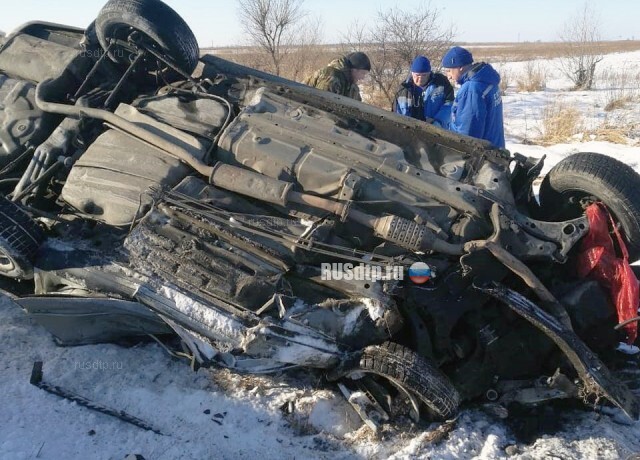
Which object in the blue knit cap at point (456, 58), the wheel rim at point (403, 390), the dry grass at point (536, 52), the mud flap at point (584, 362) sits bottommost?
the wheel rim at point (403, 390)

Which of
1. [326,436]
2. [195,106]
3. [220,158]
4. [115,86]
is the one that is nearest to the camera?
[326,436]

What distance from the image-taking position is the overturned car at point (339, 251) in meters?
2.97

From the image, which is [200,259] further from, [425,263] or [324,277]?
[425,263]

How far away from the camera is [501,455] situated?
2855 millimetres

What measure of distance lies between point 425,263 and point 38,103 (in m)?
3.34

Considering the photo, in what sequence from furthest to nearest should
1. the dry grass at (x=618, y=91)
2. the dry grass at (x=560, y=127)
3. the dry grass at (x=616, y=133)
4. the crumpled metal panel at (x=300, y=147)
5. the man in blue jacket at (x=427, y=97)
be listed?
the dry grass at (x=618, y=91)
the dry grass at (x=560, y=127)
the dry grass at (x=616, y=133)
the man in blue jacket at (x=427, y=97)
the crumpled metal panel at (x=300, y=147)

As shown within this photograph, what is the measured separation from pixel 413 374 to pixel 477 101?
9.48ft

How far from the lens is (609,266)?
312 centimetres

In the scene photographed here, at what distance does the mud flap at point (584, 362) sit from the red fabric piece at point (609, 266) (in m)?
0.38

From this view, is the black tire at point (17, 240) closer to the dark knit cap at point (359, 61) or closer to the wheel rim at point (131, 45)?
the wheel rim at point (131, 45)

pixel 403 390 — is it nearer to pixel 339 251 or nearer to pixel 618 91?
pixel 339 251

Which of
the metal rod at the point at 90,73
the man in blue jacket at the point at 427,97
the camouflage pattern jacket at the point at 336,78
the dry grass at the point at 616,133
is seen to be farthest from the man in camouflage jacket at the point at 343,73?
the dry grass at the point at 616,133

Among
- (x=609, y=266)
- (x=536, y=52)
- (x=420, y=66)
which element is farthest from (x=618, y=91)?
(x=536, y=52)

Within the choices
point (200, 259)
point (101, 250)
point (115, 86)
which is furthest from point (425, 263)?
point (115, 86)
